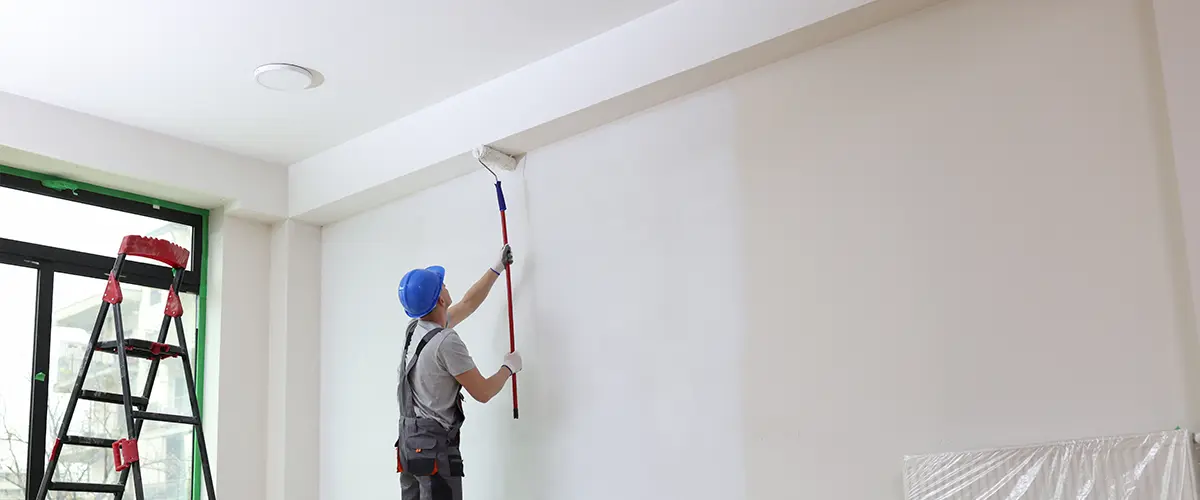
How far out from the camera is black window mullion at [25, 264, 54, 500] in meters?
4.27

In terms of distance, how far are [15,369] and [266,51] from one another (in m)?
1.70

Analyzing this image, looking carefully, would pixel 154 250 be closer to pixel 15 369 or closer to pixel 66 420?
pixel 66 420

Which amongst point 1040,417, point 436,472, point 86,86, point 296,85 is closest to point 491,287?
point 436,472

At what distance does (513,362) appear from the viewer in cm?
400

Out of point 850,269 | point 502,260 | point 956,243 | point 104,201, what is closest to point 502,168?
A: point 502,260

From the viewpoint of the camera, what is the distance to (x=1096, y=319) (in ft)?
9.34

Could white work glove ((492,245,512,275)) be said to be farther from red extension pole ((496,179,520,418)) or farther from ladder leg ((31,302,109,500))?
ladder leg ((31,302,109,500))

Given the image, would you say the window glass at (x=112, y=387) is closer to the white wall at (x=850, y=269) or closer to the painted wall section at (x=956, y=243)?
the white wall at (x=850, y=269)

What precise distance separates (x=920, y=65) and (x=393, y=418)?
8.88ft

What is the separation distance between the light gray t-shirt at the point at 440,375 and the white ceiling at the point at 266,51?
1.10 m

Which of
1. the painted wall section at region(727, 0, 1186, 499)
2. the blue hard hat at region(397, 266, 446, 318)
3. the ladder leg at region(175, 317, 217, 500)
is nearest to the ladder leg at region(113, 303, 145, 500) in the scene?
the ladder leg at region(175, 317, 217, 500)

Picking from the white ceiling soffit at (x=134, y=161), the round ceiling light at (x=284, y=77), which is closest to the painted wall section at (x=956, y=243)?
the round ceiling light at (x=284, y=77)

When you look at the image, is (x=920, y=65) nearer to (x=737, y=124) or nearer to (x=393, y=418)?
(x=737, y=124)

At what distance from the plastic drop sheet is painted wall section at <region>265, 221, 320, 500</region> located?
301 cm
